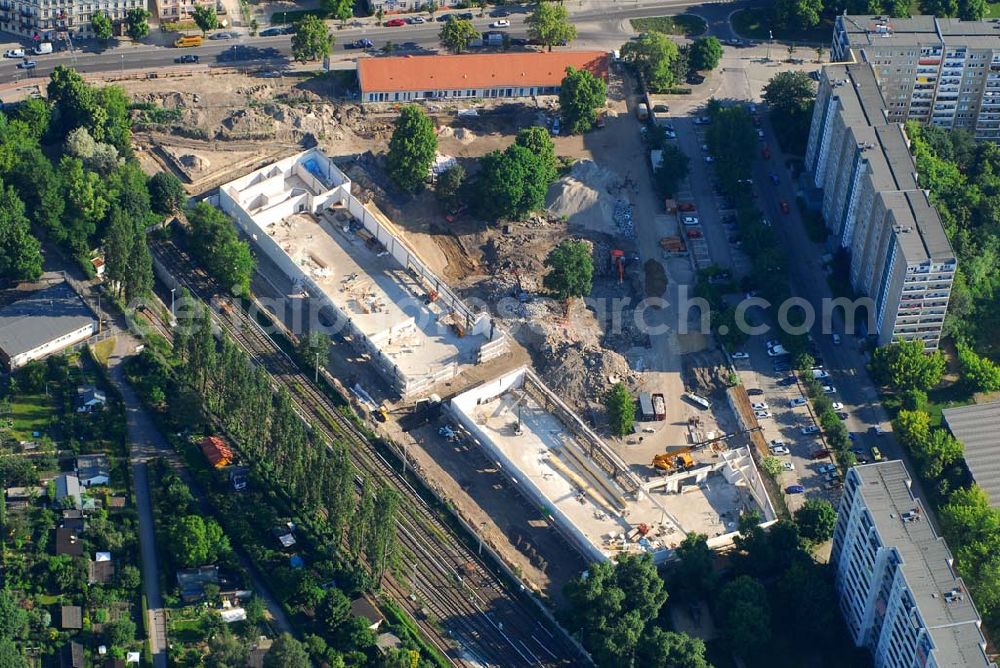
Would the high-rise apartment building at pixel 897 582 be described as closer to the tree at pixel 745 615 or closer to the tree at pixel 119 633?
the tree at pixel 745 615

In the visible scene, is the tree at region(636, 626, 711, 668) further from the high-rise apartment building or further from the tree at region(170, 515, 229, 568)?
the tree at region(170, 515, 229, 568)

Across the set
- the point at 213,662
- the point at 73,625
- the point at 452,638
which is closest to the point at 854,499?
the point at 452,638

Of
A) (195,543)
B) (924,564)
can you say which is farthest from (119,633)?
(924,564)

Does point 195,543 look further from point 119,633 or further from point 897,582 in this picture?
point 897,582

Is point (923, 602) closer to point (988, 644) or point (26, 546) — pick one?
point (988, 644)

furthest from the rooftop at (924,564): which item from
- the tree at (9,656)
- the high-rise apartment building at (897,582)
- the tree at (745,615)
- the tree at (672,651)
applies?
the tree at (9,656)

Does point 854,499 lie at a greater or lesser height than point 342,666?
greater

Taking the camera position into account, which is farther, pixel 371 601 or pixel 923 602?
pixel 371 601
